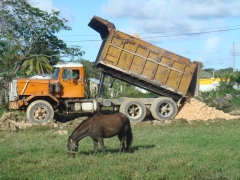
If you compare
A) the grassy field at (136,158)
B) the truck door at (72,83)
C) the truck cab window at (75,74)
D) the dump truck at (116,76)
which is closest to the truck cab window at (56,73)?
the dump truck at (116,76)

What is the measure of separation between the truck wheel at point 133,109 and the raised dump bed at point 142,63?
0.95m

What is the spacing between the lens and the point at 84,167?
10.3 m

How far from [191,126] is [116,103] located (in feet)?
12.9

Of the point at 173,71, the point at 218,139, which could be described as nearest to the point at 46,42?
the point at 173,71

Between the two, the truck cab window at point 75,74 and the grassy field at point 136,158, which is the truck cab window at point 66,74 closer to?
the truck cab window at point 75,74

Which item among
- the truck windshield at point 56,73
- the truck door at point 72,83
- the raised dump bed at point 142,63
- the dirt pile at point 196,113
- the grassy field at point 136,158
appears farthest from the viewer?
the dirt pile at point 196,113

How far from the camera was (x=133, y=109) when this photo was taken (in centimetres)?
2147

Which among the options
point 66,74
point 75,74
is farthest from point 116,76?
point 66,74

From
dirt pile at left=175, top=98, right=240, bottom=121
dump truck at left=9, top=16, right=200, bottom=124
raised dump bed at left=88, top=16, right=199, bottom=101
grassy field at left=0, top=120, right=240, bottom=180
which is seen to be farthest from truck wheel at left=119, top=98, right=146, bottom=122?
grassy field at left=0, top=120, right=240, bottom=180

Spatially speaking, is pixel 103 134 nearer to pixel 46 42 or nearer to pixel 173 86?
pixel 173 86

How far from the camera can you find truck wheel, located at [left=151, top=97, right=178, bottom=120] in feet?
70.5

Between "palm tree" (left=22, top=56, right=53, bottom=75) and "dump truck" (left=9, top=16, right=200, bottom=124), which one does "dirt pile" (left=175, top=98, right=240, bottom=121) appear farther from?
"palm tree" (left=22, top=56, right=53, bottom=75)

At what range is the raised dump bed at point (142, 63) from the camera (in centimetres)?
2036

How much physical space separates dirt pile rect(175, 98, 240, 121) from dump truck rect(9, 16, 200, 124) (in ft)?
1.59
